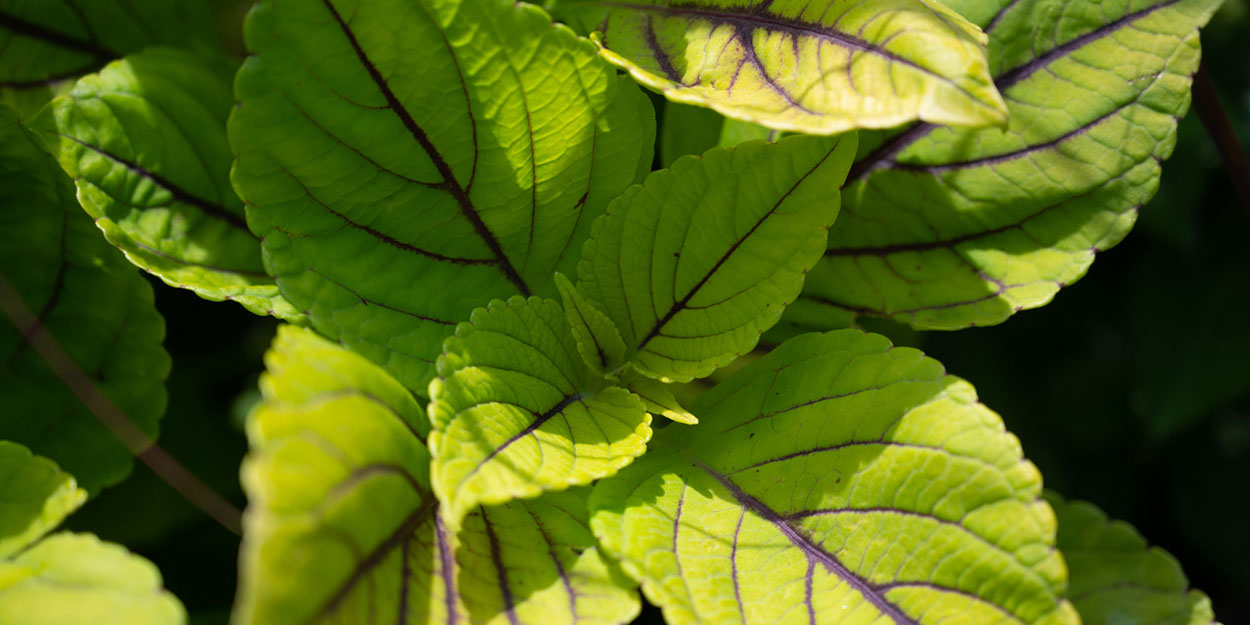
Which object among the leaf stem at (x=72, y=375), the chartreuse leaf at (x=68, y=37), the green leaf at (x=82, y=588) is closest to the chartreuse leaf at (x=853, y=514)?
the green leaf at (x=82, y=588)

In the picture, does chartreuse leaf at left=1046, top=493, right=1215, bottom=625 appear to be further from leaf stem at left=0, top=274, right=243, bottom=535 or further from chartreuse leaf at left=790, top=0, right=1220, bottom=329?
leaf stem at left=0, top=274, right=243, bottom=535

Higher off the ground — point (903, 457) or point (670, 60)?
A: point (670, 60)

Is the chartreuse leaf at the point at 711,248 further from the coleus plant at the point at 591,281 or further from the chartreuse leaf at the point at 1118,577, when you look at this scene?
the chartreuse leaf at the point at 1118,577

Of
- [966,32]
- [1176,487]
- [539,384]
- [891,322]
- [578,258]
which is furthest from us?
[1176,487]

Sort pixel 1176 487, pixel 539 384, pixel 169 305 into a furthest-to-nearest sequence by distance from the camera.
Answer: pixel 1176 487
pixel 169 305
pixel 539 384

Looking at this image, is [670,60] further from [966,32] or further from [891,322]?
[891,322]

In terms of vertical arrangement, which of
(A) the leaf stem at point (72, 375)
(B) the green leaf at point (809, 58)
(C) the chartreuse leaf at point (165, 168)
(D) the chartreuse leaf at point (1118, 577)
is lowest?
(D) the chartreuse leaf at point (1118, 577)

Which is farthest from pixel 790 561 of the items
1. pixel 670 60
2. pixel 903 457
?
pixel 670 60

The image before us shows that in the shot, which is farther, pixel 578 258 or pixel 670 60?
pixel 578 258
